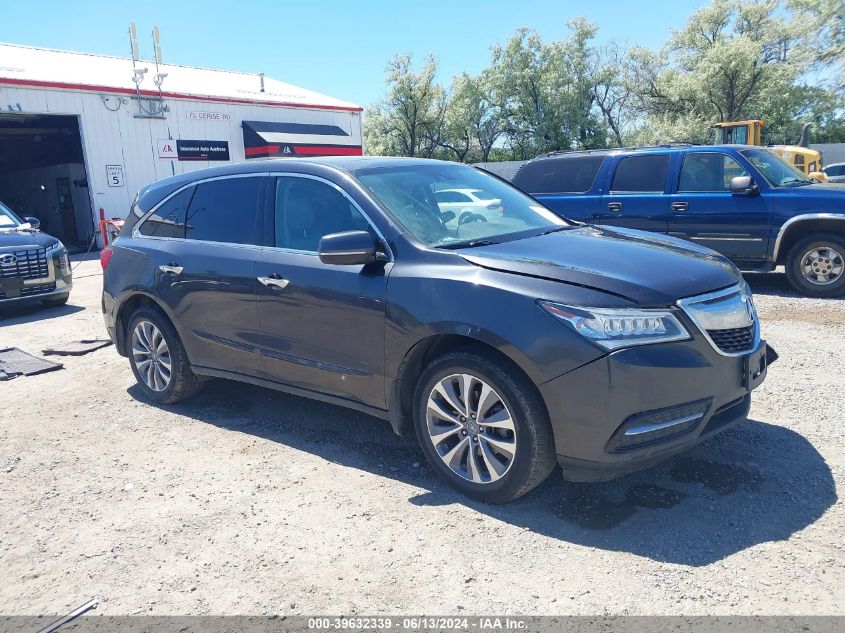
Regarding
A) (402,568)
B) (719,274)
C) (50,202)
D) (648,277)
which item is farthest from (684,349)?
(50,202)

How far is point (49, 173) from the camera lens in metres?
24.7

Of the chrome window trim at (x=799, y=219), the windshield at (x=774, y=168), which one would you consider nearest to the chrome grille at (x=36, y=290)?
the windshield at (x=774, y=168)

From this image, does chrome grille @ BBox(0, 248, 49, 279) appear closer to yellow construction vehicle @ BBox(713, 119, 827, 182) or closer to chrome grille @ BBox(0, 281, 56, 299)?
chrome grille @ BBox(0, 281, 56, 299)

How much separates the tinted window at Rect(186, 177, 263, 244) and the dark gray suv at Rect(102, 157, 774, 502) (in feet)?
0.05

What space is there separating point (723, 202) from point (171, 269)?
22.4ft

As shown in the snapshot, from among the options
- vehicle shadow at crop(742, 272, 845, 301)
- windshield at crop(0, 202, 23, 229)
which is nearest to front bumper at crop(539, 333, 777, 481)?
vehicle shadow at crop(742, 272, 845, 301)

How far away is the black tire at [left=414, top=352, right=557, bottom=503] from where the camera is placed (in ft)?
10.5

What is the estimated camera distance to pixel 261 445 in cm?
447

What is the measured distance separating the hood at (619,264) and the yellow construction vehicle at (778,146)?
14.0m

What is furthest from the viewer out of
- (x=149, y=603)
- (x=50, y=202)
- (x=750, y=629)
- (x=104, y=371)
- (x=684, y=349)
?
(x=50, y=202)

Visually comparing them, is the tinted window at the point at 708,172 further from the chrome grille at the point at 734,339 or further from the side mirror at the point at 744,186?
the chrome grille at the point at 734,339

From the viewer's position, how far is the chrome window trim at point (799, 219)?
311 inches

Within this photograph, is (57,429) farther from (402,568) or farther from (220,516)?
(402,568)

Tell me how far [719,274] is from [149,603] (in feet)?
10.3
